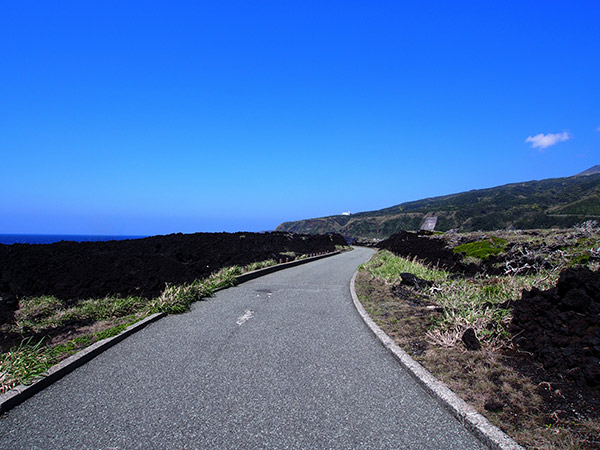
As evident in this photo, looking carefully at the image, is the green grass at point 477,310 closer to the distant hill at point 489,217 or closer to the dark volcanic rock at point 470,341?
the dark volcanic rock at point 470,341

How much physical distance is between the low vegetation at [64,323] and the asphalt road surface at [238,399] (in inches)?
16.2

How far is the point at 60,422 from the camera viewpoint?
3348 millimetres

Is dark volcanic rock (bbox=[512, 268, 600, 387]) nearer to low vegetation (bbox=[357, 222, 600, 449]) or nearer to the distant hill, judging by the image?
low vegetation (bbox=[357, 222, 600, 449])

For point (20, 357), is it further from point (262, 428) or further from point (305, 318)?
point (305, 318)

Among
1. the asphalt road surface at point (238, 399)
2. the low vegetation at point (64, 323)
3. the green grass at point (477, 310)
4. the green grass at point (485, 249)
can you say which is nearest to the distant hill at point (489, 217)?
the green grass at point (485, 249)

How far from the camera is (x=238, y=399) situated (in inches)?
149

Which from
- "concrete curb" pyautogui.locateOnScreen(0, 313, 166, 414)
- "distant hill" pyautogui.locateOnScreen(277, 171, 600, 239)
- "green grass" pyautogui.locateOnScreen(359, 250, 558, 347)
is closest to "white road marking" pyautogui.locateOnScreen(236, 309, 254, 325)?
"concrete curb" pyautogui.locateOnScreen(0, 313, 166, 414)

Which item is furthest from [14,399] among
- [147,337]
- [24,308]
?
[24,308]

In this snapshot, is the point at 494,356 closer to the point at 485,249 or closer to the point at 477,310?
the point at 477,310

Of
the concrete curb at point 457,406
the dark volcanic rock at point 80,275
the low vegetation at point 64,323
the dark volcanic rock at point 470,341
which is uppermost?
the dark volcanic rock at point 80,275

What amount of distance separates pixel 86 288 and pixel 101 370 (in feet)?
16.6

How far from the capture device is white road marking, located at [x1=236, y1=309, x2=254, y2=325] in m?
7.07

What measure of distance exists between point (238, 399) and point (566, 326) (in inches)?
171

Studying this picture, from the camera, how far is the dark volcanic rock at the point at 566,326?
384 cm
